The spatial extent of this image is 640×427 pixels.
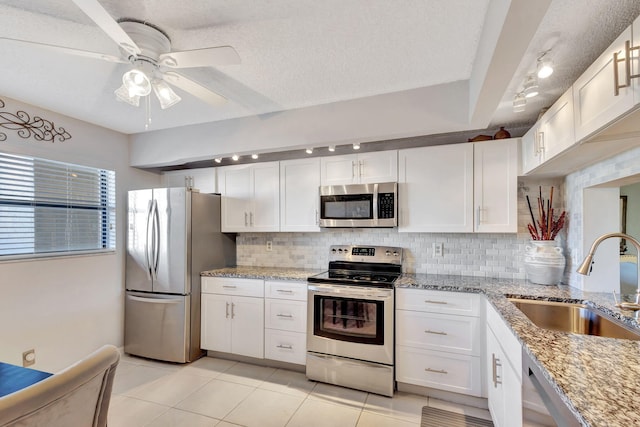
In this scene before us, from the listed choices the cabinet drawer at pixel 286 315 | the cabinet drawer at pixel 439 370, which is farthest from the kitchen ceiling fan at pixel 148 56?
the cabinet drawer at pixel 439 370

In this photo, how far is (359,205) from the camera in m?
2.74

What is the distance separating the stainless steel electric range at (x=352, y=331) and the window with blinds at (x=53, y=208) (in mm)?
2315

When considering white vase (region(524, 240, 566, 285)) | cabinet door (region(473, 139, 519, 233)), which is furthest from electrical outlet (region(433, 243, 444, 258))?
white vase (region(524, 240, 566, 285))

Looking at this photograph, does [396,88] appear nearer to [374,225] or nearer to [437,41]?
[437,41]

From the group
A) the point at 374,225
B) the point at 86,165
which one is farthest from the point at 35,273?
the point at 374,225

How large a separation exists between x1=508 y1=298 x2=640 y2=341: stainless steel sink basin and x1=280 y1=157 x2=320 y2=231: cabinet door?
183 cm

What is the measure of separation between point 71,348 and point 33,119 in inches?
83.1

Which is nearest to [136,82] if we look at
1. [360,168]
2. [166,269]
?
[360,168]

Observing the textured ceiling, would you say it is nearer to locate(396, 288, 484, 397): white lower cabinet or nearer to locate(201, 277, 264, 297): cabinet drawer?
locate(396, 288, 484, 397): white lower cabinet

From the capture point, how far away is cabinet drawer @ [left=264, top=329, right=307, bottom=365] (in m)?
2.65

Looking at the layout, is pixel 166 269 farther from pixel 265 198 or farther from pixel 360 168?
pixel 360 168

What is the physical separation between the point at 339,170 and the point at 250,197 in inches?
42.4

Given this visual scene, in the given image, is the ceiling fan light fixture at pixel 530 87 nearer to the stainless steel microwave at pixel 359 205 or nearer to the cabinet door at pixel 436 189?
the cabinet door at pixel 436 189

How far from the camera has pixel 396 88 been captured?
221cm
